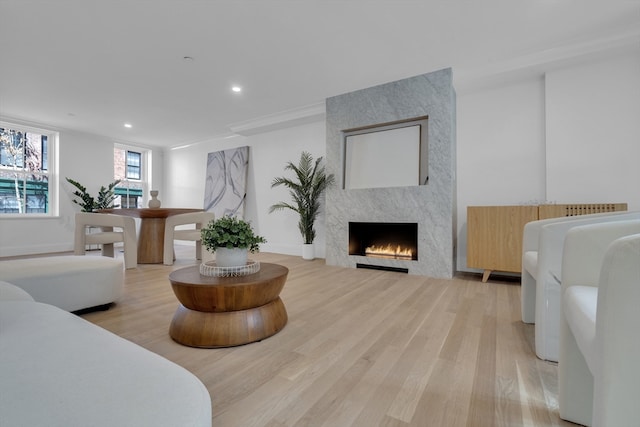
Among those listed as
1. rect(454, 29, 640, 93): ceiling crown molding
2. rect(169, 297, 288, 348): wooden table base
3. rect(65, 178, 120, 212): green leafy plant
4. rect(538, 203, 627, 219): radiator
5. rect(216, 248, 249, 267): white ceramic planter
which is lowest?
rect(169, 297, 288, 348): wooden table base

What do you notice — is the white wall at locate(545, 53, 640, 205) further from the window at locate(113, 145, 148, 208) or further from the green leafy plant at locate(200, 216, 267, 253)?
the window at locate(113, 145, 148, 208)

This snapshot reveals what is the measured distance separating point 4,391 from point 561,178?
4.22 meters

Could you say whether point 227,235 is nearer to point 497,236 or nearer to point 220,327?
point 220,327

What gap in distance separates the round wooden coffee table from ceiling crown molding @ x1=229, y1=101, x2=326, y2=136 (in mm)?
3603

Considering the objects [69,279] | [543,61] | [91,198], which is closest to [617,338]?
[69,279]

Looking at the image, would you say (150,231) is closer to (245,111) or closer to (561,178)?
(245,111)

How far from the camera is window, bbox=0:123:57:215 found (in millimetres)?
5031

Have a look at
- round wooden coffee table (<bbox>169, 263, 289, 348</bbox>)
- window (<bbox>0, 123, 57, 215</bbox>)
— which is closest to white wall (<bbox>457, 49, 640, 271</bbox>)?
round wooden coffee table (<bbox>169, 263, 289, 348</bbox>)

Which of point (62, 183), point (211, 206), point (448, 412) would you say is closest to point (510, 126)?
point (448, 412)

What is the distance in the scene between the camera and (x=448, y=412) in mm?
1065

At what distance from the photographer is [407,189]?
3.61m

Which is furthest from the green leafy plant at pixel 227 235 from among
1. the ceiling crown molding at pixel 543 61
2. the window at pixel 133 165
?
the window at pixel 133 165

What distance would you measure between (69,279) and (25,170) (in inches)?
204

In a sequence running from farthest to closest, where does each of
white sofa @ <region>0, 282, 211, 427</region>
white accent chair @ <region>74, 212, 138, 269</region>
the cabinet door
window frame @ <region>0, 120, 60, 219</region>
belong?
window frame @ <region>0, 120, 60, 219</region> < white accent chair @ <region>74, 212, 138, 269</region> < the cabinet door < white sofa @ <region>0, 282, 211, 427</region>
